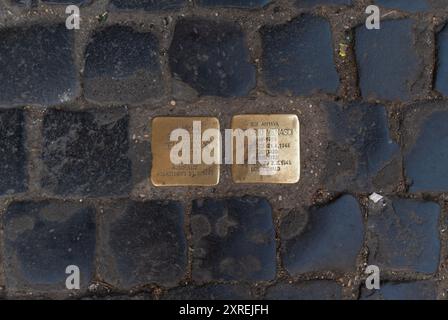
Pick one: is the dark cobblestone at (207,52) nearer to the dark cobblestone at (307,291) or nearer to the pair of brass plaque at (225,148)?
the pair of brass plaque at (225,148)

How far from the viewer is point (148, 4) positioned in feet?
5.49

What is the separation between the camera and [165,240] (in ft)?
5.55

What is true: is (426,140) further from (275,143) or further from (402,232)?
(275,143)

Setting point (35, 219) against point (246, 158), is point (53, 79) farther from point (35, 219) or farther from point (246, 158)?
point (246, 158)

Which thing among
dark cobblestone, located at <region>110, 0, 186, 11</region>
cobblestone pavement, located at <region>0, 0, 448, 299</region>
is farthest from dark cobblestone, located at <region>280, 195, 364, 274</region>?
dark cobblestone, located at <region>110, 0, 186, 11</region>

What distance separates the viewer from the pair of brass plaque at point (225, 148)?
1.69 metres

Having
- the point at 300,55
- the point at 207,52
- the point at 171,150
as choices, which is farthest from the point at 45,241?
the point at 300,55

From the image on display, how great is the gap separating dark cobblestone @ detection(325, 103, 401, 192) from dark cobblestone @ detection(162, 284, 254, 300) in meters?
0.50

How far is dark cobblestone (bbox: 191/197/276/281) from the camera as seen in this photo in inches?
66.9

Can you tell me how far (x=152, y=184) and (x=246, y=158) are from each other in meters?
0.35
